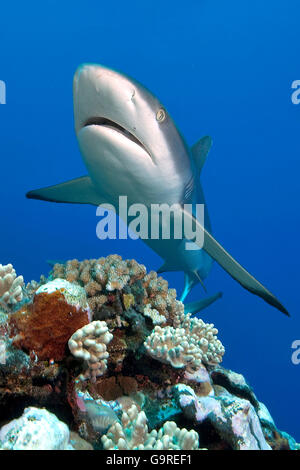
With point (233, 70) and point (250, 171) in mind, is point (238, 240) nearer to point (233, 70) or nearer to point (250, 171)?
point (250, 171)

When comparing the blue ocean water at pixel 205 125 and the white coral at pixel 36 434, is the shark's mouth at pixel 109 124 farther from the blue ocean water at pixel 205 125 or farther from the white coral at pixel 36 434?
the blue ocean water at pixel 205 125

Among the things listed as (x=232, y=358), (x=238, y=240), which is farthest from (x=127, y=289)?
(x=238, y=240)

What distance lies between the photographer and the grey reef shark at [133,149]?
2.61m

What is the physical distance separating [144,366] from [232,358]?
80.8 meters

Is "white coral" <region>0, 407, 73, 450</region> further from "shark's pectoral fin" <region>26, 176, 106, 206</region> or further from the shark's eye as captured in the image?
→ "shark's pectoral fin" <region>26, 176, 106, 206</region>

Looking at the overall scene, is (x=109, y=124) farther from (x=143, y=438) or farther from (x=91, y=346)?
(x=143, y=438)

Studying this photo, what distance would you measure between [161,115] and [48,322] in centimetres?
220

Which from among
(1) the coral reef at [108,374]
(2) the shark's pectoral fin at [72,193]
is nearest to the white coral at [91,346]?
(1) the coral reef at [108,374]

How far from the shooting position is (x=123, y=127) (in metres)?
2.88

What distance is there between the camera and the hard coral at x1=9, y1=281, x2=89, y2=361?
2.23m

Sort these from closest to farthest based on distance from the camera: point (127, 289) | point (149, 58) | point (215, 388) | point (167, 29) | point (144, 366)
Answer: point (144, 366) < point (127, 289) < point (215, 388) < point (167, 29) < point (149, 58)

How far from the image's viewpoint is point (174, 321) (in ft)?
12.5

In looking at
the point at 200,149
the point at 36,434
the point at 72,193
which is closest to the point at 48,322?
the point at 36,434

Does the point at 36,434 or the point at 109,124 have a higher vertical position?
the point at 109,124
